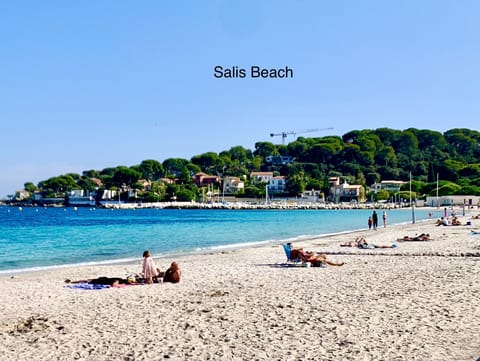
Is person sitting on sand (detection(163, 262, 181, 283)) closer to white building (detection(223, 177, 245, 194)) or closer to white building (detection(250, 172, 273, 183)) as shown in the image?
white building (detection(223, 177, 245, 194))

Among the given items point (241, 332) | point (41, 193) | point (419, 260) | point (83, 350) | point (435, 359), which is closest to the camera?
point (435, 359)

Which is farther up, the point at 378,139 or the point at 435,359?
the point at 378,139

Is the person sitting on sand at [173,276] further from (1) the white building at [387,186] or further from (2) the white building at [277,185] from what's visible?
(2) the white building at [277,185]

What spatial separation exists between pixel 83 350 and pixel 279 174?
519 ft

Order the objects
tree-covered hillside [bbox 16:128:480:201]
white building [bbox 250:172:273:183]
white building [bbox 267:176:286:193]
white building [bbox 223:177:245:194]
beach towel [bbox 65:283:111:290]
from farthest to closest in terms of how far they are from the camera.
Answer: white building [bbox 250:172:273:183], white building [bbox 223:177:245:194], white building [bbox 267:176:286:193], tree-covered hillside [bbox 16:128:480:201], beach towel [bbox 65:283:111:290]

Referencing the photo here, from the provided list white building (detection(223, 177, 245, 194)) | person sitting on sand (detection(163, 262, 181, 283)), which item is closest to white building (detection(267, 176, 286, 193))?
white building (detection(223, 177, 245, 194))

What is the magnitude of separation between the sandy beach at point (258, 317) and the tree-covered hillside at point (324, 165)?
120m

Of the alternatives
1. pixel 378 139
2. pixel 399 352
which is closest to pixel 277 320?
pixel 399 352

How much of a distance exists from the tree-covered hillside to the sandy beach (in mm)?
119746

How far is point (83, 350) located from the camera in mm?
6926

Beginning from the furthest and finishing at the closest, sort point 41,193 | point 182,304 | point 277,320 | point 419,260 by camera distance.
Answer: point 41,193 < point 419,260 < point 182,304 < point 277,320

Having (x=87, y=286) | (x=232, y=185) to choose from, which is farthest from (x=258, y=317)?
(x=232, y=185)

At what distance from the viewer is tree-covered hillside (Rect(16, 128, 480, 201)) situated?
14238cm

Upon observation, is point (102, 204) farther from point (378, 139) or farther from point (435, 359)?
point (435, 359)
